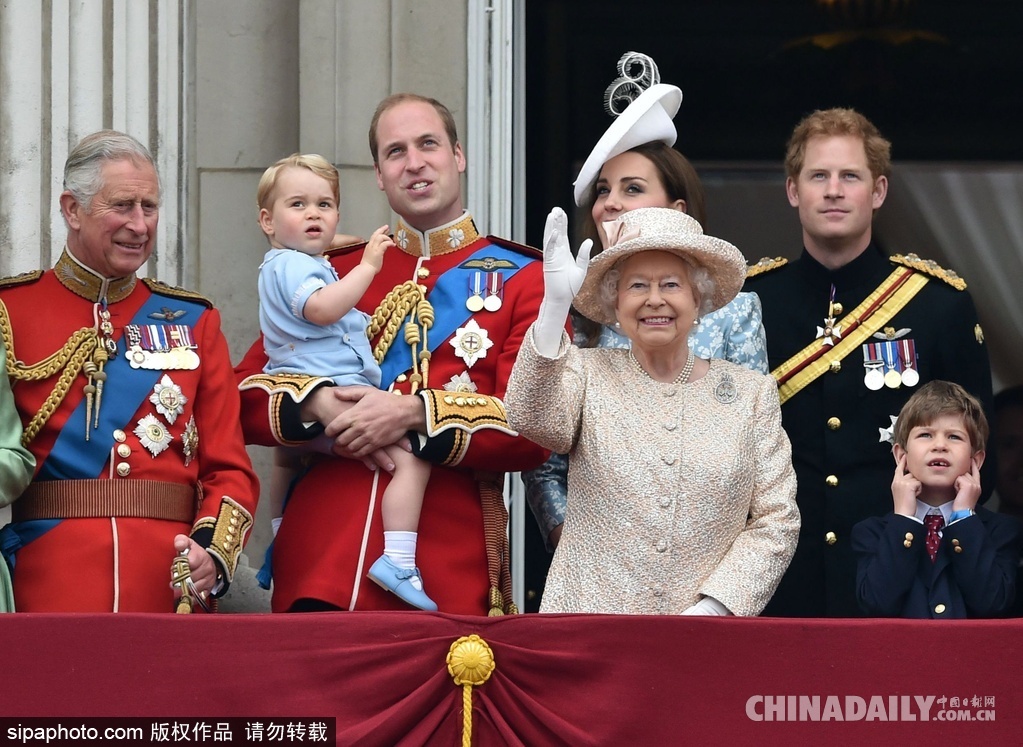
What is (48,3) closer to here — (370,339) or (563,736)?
(370,339)

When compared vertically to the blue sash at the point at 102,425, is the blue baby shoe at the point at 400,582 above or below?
below

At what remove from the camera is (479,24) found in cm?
625

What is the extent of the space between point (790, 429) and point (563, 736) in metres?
1.32

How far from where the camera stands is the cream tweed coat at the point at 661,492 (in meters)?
4.21

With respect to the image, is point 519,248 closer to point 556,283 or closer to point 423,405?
point 423,405

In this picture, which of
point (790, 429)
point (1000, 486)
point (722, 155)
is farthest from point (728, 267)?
point (722, 155)

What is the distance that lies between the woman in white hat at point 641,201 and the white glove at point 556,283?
0.68 metres

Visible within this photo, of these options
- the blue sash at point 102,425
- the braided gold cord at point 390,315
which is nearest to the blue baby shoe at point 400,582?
the braided gold cord at point 390,315

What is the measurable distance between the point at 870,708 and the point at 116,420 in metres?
1.75

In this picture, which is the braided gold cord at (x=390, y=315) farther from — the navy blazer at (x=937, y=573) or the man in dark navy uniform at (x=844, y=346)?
the navy blazer at (x=937, y=573)

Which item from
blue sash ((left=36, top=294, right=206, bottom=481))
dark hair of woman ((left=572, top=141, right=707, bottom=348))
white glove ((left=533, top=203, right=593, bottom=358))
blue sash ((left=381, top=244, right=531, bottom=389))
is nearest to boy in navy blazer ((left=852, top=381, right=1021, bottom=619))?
dark hair of woman ((left=572, top=141, right=707, bottom=348))

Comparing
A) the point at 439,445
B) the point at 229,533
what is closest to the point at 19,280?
the point at 229,533

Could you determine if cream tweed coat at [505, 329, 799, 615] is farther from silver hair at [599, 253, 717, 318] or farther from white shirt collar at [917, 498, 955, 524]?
white shirt collar at [917, 498, 955, 524]

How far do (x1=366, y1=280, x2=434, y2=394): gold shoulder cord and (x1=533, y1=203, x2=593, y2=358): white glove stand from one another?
28.3 inches
